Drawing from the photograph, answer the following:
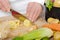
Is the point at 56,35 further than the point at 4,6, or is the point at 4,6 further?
the point at 4,6

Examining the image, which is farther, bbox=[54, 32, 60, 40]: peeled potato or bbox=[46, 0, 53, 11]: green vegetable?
bbox=[46, 0, 53, 11]: green vegetable

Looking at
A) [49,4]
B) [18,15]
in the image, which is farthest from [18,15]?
[49,4]

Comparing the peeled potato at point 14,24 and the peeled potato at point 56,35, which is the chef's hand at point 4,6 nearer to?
the peeled potato at point 14,24

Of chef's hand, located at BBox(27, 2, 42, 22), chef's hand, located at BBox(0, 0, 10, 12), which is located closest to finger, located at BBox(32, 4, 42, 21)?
chef's hand, located at BBox(27, 2, 42, 22)

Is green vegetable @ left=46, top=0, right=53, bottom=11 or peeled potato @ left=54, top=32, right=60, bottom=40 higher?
green vegetable @ left=46, top=0, right=53, bottom=11

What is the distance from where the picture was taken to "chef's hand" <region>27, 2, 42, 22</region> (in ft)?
2.88

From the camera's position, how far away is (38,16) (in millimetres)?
910

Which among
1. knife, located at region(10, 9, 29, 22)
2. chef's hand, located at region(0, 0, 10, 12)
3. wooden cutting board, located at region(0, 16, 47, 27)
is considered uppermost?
chef's hand, located at region(0, 0, 10, 12)

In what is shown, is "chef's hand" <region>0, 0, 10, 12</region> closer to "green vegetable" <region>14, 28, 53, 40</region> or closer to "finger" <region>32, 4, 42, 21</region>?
"finger" <region>32, 4, 42, 21</region>

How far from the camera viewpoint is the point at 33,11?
892 millimetres

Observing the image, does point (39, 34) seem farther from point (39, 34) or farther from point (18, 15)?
point (18, 15)

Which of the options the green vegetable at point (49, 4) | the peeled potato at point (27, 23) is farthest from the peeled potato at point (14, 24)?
the green vegetable at point (49, 4)

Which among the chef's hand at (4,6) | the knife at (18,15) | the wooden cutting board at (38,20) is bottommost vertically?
the wooden cutting board at (38,20)

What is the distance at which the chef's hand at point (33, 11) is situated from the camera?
877mm
